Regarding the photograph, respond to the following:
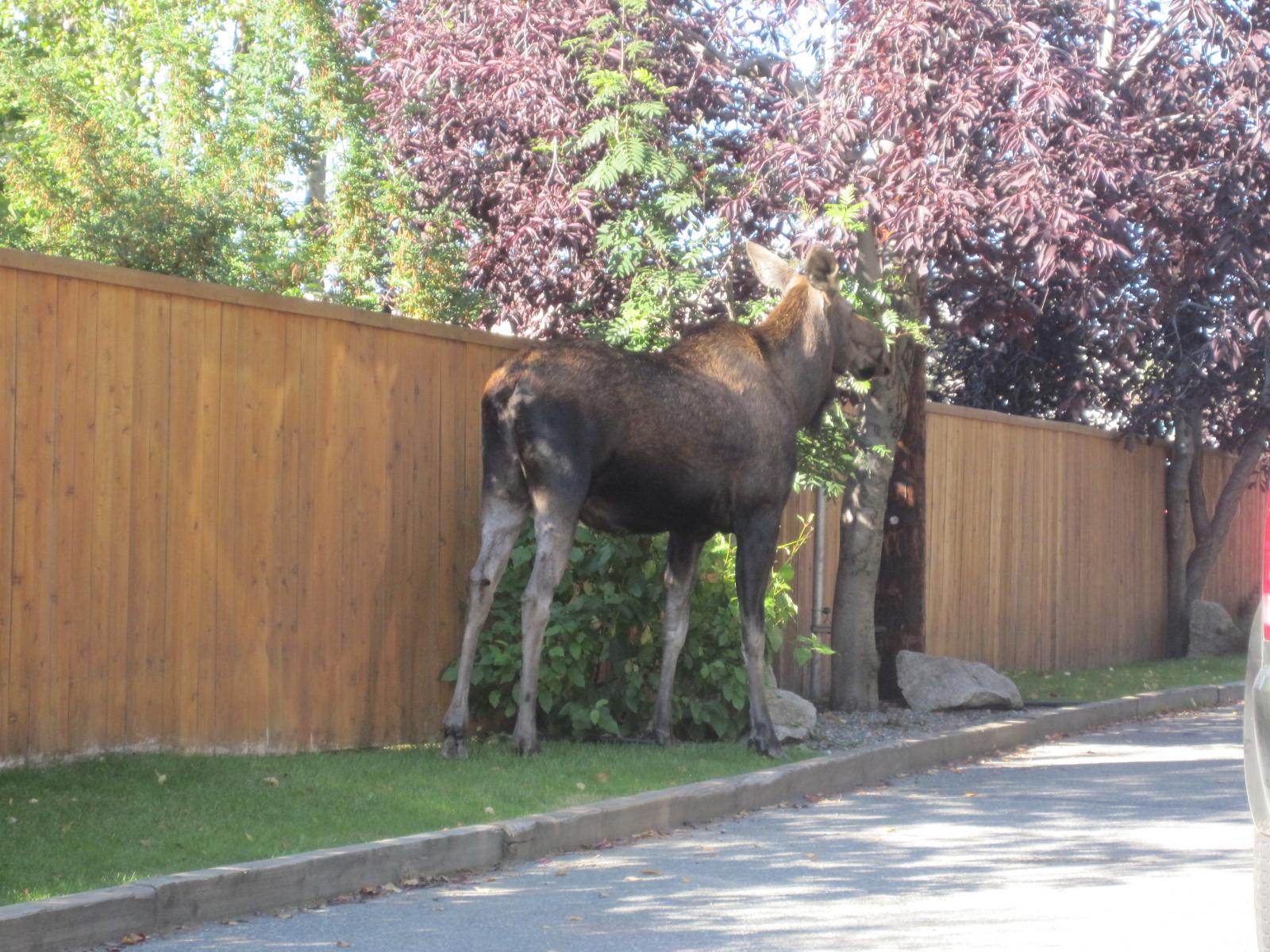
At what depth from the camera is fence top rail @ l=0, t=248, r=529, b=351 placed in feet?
25.4

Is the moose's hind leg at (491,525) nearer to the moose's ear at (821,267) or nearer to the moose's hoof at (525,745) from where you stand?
the moose's hoof at (525,745)

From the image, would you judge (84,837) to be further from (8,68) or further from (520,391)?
(8,68)

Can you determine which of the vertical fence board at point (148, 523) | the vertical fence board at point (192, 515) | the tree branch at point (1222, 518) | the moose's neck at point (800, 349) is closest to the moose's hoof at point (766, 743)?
the moose's neck at point (800, 349)

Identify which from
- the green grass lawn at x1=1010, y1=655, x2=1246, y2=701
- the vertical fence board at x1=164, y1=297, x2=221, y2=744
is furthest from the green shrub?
the green grass lawn at x1=1010, y1=655, x2=1246, y2=701

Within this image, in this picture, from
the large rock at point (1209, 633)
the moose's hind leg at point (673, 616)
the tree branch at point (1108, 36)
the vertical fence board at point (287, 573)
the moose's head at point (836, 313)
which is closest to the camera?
the vertical fence board at point (287, 573)

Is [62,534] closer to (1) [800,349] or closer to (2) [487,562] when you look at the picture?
(2) [487,562]

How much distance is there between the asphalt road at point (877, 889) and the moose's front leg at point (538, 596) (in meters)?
1.46

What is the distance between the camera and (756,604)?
9.77m

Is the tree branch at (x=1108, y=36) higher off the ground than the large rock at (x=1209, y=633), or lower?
higher

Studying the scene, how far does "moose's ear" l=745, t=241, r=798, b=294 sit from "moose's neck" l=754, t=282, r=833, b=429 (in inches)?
8.2

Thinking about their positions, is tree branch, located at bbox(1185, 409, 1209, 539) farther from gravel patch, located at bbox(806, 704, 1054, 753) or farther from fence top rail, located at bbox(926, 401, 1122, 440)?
→ gravel patch, located at bbox(806, 704, 1054, 753)

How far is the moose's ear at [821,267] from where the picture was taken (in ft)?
33.0

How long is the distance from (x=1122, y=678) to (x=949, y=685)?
4.26 m

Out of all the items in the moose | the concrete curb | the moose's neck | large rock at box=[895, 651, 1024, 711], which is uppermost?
the moose's neck
